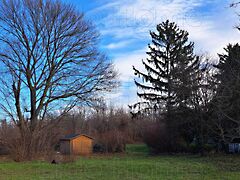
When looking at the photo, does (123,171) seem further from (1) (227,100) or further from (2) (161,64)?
(2) (161,64)

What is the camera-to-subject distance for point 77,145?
34.8m

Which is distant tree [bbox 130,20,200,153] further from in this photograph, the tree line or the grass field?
the grass field

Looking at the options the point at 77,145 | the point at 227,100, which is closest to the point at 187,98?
the point at 227,100

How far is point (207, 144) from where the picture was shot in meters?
28.9

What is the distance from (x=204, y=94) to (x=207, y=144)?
528 cm

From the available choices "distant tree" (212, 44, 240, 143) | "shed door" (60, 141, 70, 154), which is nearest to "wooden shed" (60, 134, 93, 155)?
"shed door" (60, 141, 70, 154)

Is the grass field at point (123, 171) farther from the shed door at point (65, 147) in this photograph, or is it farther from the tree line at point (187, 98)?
the shed door at point (65, 147)

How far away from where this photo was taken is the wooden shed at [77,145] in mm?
34344

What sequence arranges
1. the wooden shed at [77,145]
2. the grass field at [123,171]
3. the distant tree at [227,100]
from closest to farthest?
1. the grass field at [123,171]
2. the distant tree at [227,100]
3. the wooden shed at [77,145]

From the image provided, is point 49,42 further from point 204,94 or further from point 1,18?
point 204,94

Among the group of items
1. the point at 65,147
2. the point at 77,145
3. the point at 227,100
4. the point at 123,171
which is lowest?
the point at 65,147

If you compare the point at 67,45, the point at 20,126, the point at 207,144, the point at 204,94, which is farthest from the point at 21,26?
the point at 207,144

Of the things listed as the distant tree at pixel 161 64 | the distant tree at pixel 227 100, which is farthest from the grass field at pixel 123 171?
the distant tree at pixel 161 64

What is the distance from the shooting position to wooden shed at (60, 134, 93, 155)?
3434 cm
